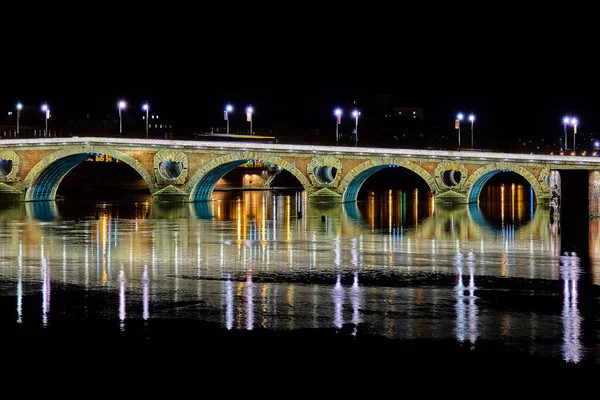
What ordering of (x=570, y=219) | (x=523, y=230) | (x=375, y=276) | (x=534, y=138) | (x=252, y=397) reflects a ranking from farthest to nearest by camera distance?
(x=534, y=138), (x=570, y=219), (x=523, y=230), (x=375, y=276), (x=252, y=397)

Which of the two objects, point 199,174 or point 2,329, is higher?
point 199,174

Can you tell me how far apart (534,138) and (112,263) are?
148 m

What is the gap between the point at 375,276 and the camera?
90.2 feet

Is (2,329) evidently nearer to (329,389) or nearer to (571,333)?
(329,389)

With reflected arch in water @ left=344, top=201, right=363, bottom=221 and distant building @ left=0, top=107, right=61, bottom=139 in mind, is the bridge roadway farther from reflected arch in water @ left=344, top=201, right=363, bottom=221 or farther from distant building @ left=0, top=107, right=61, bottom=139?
distant building @ left=0, top=107, right=61, bottom=139

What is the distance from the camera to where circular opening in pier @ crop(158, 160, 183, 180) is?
267 ft

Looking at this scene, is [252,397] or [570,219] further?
[570,219]

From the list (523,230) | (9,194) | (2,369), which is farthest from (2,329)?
(9,194)

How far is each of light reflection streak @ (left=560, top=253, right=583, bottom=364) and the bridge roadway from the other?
42.3m

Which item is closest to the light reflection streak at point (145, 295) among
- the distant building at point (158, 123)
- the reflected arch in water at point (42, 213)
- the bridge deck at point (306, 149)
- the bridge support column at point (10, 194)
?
the reflected arch in water at point (42, 213)

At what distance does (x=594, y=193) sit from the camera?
185 ft

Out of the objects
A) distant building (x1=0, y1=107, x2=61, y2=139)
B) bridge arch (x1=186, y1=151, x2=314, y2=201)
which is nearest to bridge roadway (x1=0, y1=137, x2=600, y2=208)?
bridge arch (x1=186, y1=151, x2=314, y2=201)

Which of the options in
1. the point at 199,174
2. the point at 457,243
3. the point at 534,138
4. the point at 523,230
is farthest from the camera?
the point at 534,138

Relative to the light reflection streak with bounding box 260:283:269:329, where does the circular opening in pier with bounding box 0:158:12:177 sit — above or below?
above
